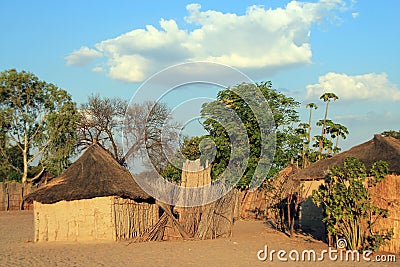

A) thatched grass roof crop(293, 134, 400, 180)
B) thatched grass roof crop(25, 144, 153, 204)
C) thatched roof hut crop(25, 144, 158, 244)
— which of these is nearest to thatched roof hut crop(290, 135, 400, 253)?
thatched grass roof crop(293, 134, 400, 180)

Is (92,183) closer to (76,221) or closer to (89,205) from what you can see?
(89,205)

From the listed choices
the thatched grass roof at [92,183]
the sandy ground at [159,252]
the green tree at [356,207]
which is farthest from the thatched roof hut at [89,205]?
the green tree at [356,207]

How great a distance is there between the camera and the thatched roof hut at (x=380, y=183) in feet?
35.8

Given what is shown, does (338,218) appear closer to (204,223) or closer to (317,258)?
(317,258)

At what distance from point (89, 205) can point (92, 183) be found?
0.62 meters

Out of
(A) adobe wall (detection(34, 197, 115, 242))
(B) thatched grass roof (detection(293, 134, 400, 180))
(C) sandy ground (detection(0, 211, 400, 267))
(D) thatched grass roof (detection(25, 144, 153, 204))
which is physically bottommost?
(C) sandy ground (detection(0, 211, 400, 267))

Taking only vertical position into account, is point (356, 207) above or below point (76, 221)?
above

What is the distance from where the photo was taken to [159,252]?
11852mm

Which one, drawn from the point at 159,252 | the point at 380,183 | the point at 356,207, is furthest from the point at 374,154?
the point at 159,252

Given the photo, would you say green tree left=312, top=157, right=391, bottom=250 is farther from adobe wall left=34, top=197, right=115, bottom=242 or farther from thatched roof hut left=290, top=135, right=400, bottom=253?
adobe wall left=34, top=197, right=115, bottom=242

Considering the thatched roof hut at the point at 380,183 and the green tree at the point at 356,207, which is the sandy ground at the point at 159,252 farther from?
the thatched roof hut at the point at 380,183

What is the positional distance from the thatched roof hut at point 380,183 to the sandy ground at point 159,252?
101 cm

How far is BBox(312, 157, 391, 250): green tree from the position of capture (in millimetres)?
10812

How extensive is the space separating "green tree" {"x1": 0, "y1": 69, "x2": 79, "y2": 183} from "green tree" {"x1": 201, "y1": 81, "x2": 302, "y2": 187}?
12.1 metres
